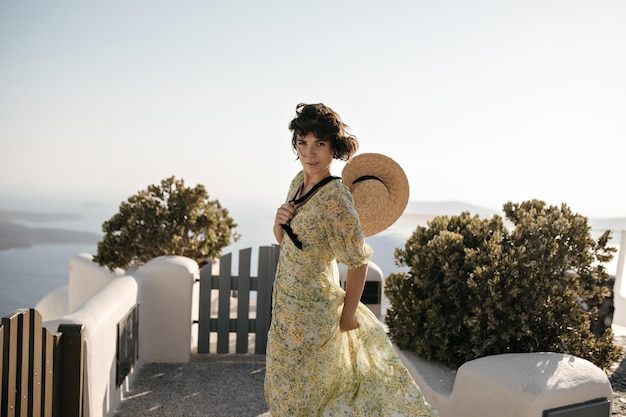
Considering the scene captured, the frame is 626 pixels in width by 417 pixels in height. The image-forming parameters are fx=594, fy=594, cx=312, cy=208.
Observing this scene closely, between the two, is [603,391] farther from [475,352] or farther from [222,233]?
[222,233]

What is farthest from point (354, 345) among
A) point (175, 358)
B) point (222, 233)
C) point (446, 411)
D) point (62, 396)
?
point (222, 233)

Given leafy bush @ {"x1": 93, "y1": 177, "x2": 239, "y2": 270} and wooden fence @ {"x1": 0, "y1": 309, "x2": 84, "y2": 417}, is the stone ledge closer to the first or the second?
wooden fence @ {"x1": 0, "y1": 309, "x2": 84, "y2": 417}

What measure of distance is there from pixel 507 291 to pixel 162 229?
432 centimetres

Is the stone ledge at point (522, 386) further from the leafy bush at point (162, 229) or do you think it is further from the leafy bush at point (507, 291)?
the leafy bush at point (162, 229)

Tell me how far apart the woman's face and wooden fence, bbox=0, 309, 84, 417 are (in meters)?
1.41

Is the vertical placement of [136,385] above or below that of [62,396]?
below

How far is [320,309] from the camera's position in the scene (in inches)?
113

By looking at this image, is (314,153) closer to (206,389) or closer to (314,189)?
(314,189)

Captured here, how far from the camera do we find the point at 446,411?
3.88 m

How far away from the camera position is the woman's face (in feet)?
9.47

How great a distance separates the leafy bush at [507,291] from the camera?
13.6 ft

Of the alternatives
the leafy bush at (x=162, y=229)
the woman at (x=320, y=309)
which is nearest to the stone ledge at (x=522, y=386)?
the woman at (x=320, y=309)

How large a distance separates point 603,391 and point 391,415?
4.77 feet

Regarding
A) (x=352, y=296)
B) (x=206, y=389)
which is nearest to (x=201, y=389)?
(x=206, y=389)
